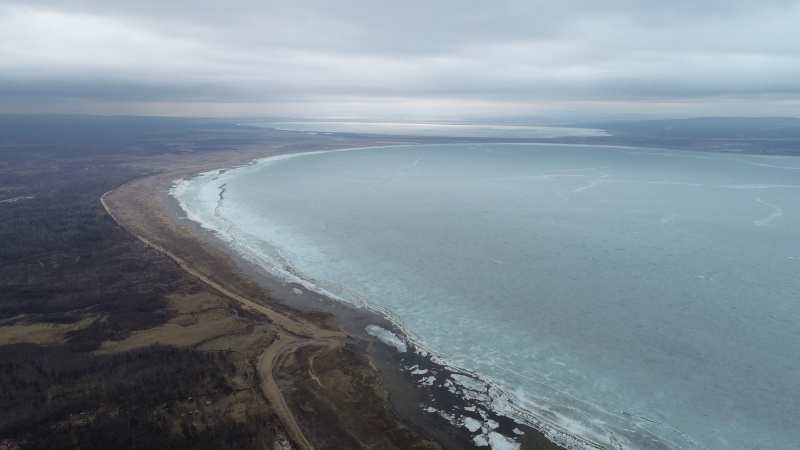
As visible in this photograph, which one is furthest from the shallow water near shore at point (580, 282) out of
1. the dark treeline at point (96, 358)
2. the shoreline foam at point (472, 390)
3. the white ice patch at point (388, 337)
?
the dark treeline at point (96, 358)

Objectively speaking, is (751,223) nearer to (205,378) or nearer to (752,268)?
(752,268)

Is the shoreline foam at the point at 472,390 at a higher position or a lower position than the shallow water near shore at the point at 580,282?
lower

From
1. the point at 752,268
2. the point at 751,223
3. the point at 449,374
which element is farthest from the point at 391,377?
the point at 751,223

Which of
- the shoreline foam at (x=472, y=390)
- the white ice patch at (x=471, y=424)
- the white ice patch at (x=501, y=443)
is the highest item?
the shoreline foam at (x=472, y=390)

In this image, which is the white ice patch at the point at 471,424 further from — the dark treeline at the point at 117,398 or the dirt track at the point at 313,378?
the dark treeline at the point at 117,398

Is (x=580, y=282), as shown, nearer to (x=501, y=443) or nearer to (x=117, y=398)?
(x=501, y=443)

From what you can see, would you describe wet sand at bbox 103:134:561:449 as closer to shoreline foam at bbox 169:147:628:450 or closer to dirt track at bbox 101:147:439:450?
dirt track at bbox 101:147:439:450

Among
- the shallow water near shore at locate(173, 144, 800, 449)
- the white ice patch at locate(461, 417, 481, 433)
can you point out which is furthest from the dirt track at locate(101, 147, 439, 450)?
the shallow water near shore at locate(173, 144, 800, 449)

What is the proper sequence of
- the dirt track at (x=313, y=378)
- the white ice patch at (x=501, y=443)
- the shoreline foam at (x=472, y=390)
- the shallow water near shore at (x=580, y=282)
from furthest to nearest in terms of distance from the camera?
the shallow water near shore at (x=580, y=282) → the shoreline foam at (x=472, y=390) → the dirt track at (x=313, y=378) → the white ice patch at (x=501, y=443)
